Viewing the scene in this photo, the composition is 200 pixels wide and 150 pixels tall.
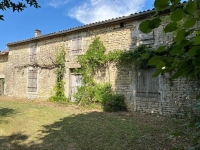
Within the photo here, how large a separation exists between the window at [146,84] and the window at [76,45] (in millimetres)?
4133

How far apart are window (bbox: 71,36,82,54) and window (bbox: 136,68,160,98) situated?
413 centimetres

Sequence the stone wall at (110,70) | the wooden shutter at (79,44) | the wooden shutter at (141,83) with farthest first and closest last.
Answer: the wooden shutter at (79,44) < the wooden shutter at (141,83) < the stone wall at (110,70)

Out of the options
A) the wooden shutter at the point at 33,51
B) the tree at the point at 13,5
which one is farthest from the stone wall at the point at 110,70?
the tree at the point at 13,5

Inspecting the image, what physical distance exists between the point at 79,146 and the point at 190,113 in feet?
16.2

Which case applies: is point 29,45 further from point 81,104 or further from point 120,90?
point 120,90

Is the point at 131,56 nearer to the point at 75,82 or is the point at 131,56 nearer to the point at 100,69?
the point at 100,69

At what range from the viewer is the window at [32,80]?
12.7 meters

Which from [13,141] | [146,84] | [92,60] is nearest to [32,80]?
[92,60]

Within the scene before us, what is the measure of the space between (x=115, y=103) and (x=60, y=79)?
179 inches

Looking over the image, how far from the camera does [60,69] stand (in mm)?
11211

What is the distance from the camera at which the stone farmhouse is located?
299 inches

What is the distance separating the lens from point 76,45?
10.8 m

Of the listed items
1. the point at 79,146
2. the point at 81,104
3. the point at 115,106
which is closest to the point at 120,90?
the point at 115,106

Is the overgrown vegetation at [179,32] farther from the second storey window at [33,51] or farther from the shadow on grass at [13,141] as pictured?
the second storey window at [33,51]
